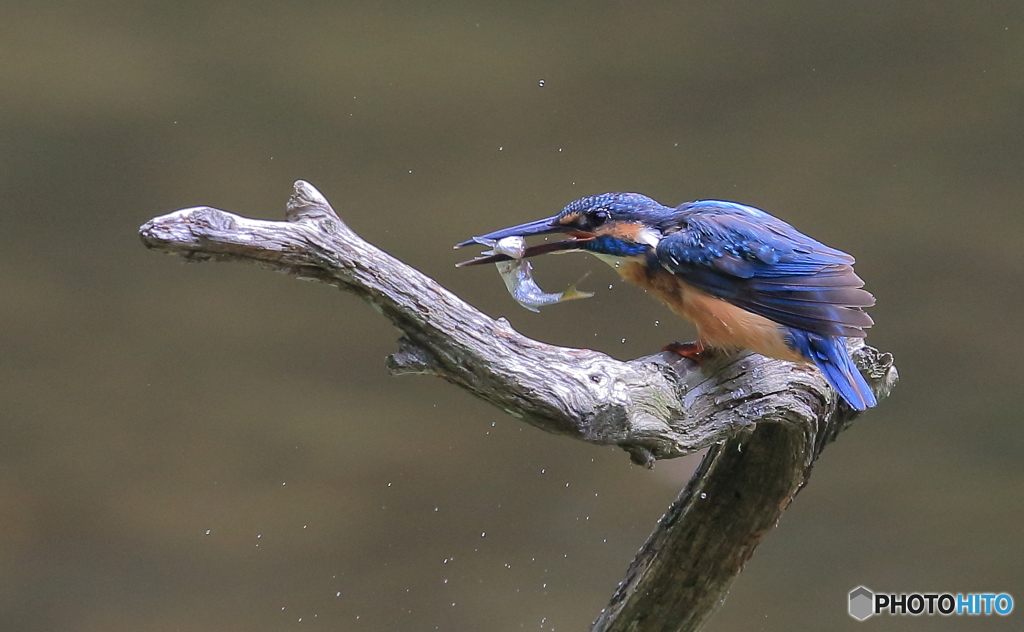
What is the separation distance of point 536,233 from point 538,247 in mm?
50

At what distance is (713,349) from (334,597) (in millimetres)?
1809

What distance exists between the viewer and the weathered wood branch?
131 cm

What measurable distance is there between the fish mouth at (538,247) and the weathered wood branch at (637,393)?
0.61 feet

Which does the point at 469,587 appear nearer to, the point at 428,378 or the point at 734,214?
the point at 428,378

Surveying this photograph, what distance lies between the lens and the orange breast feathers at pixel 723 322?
1.62 meters

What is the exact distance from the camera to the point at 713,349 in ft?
5.48

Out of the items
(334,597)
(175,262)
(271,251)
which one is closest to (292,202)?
(271,251)

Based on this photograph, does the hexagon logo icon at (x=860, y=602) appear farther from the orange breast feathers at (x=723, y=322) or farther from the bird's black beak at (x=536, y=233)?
the bird's black beak at (x=536, y=233)

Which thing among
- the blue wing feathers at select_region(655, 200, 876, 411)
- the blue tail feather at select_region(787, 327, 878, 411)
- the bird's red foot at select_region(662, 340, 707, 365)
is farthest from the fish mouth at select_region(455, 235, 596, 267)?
the blue tail feather at select_region(787, 327, 878, 411)

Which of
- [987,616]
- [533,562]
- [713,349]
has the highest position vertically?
[713,349]

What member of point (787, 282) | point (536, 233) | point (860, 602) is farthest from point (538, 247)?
point (860, 602)

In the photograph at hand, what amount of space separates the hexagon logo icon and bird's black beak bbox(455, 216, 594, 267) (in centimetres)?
208

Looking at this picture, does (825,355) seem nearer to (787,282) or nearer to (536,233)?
(787,282)

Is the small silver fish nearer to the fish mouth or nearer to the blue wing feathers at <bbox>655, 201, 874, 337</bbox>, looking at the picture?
the fish mouth
